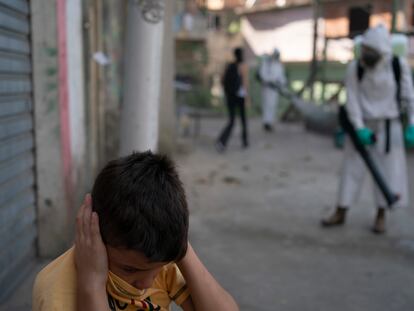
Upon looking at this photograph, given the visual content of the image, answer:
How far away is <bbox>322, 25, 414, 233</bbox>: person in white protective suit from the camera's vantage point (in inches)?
168

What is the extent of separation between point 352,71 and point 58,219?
2.65 metres

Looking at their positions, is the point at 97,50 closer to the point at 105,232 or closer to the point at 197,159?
the point at 197,159

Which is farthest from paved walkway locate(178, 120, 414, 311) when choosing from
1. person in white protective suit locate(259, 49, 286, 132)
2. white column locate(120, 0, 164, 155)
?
person in white protective suit locate(259, 49, 286, 132)

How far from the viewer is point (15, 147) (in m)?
2.83

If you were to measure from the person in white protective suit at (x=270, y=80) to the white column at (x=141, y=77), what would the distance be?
878cm

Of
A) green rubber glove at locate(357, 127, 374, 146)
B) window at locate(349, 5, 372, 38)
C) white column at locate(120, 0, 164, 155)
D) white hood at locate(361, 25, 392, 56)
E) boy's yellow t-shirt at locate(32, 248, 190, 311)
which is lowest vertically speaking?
boy's yellow t-shirt at locate(32, 248, 190, 311)

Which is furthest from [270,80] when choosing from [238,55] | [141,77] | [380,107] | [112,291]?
[112,291]

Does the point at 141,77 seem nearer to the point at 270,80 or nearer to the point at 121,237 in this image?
the point at 121,237

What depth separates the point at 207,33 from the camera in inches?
889

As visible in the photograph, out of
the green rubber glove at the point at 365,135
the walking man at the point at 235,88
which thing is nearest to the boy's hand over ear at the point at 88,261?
the green rubber glove at the point at 365,135

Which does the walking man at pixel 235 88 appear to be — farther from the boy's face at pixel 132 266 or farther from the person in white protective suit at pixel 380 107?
the boy's face at pixel 132 266

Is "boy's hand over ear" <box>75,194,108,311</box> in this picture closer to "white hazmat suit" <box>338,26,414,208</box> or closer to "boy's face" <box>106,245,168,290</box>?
"boy's face" <box>106,245,168,290</box>

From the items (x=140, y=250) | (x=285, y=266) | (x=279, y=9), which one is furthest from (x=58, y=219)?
(x=279, y=9)

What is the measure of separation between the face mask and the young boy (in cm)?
333
